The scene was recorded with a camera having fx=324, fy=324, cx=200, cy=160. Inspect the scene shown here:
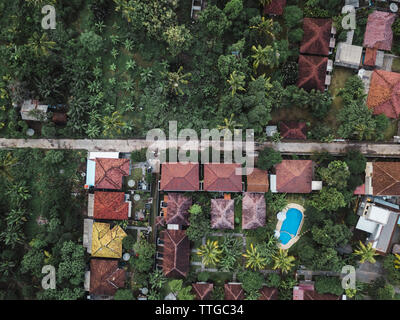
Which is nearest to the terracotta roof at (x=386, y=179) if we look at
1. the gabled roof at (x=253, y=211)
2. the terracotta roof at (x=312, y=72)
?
the terracotta roof at (x=312, y=72)

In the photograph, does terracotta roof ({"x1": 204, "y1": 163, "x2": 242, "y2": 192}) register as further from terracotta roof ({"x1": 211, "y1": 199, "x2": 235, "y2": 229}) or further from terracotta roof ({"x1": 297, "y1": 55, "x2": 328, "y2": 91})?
terracotta roof ({"x1": 297, "y1": 55, "x2": 328, "y2": 91})

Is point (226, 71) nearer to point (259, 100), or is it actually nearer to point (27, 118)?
point (259, 100)

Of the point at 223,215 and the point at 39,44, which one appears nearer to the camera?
the point at 39,44

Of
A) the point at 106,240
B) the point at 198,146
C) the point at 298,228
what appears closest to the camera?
the point at 106,240

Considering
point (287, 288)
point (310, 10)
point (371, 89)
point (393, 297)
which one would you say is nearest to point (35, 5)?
point (310, 10)

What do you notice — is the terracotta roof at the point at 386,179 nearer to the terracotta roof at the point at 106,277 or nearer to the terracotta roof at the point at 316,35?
the terracotta roof at the point at 316,35

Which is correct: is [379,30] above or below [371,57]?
above

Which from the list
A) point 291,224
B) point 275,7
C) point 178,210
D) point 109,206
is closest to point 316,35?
point 275,7

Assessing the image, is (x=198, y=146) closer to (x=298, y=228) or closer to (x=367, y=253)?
(x=298, y=228)
